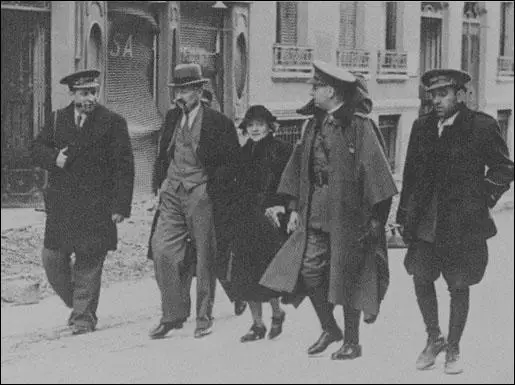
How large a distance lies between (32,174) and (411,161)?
184 centimetres

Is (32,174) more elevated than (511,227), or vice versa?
(32,174)

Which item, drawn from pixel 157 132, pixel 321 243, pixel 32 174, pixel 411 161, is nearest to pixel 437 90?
pixel 411 161

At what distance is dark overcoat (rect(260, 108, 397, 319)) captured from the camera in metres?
5.48

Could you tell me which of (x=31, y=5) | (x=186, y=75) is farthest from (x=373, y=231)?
(x=31, y=5)

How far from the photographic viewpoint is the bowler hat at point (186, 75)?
545 cm

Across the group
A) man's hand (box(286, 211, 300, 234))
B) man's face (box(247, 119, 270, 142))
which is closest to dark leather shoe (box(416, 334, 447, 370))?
man's hand (box(286, 211, 300, 234))

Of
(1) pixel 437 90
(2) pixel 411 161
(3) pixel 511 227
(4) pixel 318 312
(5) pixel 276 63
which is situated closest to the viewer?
(1) pixel 437 90

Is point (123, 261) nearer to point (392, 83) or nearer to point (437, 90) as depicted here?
point (392, 83)

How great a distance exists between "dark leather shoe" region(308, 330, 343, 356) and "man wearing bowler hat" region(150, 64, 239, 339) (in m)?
0.76

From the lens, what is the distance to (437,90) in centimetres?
505

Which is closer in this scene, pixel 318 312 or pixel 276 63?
pixel 318 312

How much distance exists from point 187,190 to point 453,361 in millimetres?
1558

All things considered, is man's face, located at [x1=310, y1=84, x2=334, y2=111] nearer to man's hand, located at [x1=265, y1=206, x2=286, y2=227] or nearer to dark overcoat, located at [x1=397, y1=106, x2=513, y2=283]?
dark overcoat, located at [x1=397, y1=106, x2=513, y2=283]

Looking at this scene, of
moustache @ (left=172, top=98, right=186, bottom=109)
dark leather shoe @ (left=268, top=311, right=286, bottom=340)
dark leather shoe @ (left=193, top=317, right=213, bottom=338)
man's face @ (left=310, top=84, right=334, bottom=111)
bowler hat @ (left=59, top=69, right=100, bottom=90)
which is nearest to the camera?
bowler hat @ (left=59, top=69, right=100, bottom=90)
